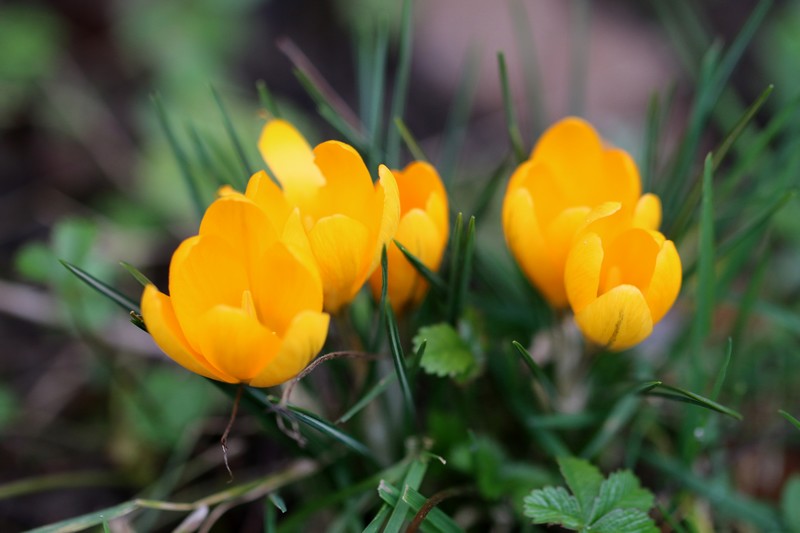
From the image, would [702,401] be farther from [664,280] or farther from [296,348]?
[296,348]

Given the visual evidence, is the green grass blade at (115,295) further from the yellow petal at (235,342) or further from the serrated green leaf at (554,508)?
the serrated green leaf at (554,508)

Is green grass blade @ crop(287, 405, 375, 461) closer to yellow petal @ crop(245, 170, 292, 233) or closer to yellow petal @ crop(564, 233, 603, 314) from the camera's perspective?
yellow petal @ crop(245, 170, 292, 233)

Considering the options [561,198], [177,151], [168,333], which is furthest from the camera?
[177,151]

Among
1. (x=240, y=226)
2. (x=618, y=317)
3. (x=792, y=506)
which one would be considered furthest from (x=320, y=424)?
(x=792, y=506)

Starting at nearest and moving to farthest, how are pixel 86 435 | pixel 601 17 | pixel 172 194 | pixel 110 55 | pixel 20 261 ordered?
pixel 20 261
pixel 86 435
pixel 172 194
pixel 110 55
pixel 601 17

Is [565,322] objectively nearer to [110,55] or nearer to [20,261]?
[20,261]

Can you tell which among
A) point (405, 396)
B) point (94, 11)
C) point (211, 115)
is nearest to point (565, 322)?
point (405, 396)
